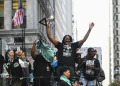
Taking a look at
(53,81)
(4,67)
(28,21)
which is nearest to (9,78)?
(4,67)

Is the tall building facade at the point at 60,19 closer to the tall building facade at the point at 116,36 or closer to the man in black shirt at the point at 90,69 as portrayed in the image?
the tall building facade at the point at 116,36

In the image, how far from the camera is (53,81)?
9328mm

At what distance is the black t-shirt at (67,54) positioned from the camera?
8867 mm

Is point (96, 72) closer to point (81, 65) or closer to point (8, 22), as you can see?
point (81, 65)

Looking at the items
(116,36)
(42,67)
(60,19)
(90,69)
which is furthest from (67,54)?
(116,36)

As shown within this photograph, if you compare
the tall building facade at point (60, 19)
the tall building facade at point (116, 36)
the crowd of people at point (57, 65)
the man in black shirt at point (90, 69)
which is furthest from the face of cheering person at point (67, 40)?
the tall building facade at point (116, 36)

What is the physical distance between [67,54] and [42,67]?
791mm

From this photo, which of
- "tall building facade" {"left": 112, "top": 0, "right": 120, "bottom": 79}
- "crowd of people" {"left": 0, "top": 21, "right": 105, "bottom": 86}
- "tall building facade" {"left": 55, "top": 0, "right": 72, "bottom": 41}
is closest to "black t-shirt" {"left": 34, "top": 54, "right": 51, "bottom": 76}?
"crowd of people" {"left": 0, "top": 21, "right": 105, "bottom": 86}

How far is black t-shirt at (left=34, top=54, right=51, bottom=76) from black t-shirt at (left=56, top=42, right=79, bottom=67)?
1.23 feet

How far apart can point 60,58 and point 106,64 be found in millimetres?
159689

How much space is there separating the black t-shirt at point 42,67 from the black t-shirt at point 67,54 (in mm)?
375

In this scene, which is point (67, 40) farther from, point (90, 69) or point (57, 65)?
point (90, 69)

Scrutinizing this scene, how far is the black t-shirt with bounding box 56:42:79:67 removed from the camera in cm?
887

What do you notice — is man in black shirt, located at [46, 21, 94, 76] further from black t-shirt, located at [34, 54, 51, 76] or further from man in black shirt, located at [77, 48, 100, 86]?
man in black shirt, located at [77, 48, 100, 86]
